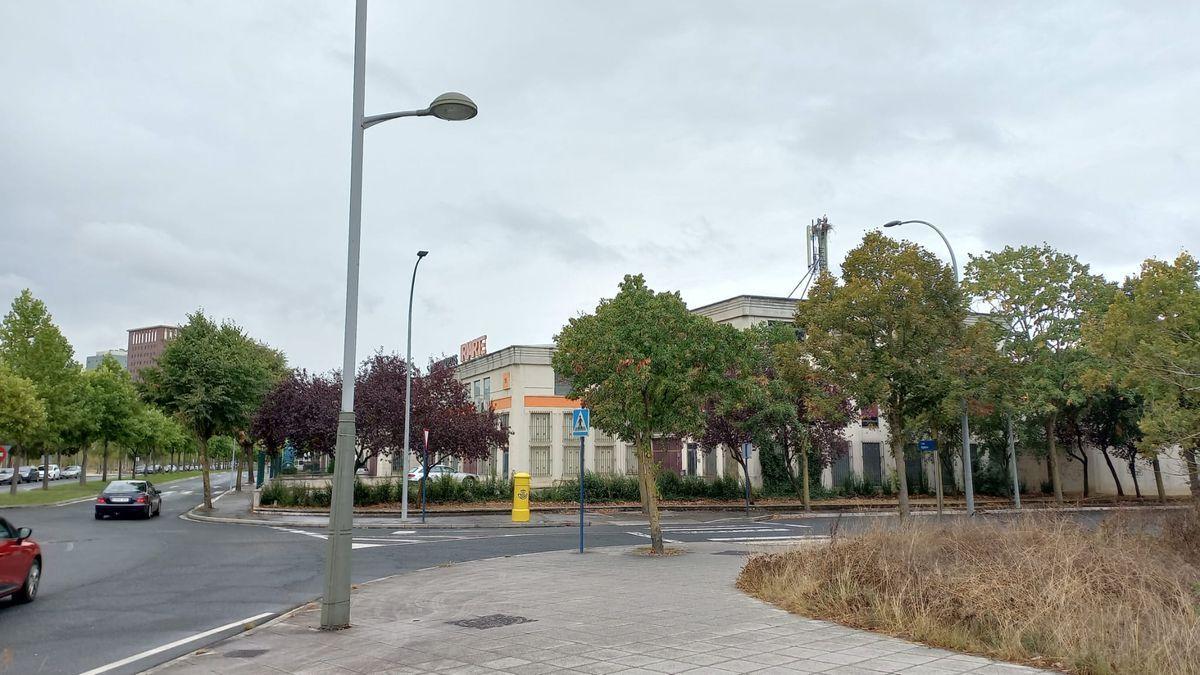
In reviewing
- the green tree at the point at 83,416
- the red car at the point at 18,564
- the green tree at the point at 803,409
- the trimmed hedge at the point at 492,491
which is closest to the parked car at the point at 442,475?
the trimmed hedge at the point at 492,491

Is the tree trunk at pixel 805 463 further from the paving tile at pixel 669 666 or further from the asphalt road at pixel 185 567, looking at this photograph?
the paving tile at pixel 669 666

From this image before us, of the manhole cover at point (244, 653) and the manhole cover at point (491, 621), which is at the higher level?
the manhole cover at point (244, 653)

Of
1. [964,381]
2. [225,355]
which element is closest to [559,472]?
[225,355]

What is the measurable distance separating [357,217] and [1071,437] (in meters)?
43.0

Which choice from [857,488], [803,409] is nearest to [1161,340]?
[803,409]

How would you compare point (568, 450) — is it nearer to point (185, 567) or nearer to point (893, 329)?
point (893, 329)

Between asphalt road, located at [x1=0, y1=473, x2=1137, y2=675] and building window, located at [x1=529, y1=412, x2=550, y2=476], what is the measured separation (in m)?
15.9

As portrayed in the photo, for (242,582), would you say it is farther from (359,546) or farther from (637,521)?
(637,521)

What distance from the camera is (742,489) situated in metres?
38.5

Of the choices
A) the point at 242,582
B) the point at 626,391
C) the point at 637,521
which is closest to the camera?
the point at 242,582

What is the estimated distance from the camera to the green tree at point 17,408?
3791 centimetres

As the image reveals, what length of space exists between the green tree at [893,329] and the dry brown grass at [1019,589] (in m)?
12.4

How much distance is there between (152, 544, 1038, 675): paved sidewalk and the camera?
22.6 ft

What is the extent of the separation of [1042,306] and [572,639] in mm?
35350
